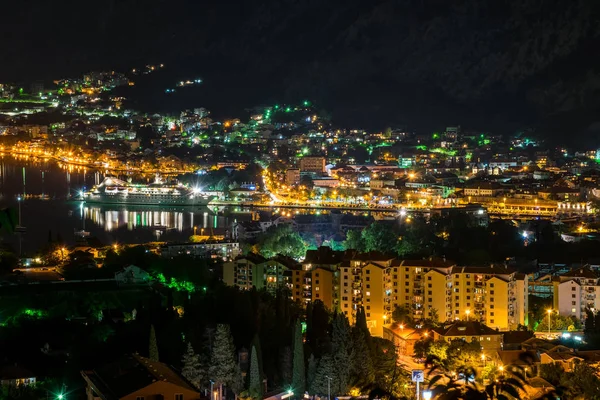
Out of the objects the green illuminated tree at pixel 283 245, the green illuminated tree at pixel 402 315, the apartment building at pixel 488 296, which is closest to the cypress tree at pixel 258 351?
the green illuminated tree at pixel 402 315

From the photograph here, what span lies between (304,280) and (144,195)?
32.5 ft

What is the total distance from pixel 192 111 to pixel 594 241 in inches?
845

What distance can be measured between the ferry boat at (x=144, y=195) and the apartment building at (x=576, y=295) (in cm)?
996

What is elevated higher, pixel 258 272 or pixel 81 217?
pixel 81 217

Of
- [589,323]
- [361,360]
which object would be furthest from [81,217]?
[361,360]

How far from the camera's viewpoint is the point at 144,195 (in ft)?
54.3

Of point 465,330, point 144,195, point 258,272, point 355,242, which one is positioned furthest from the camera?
point 144,195

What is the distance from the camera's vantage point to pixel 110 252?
8430 mm

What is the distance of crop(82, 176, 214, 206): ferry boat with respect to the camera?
16266 mm

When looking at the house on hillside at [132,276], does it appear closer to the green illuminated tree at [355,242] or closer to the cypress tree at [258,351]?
the cypress tree at [258,351]

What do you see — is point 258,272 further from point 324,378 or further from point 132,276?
point 324,378

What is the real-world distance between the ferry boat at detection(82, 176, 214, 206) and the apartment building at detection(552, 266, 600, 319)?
9.96 meters

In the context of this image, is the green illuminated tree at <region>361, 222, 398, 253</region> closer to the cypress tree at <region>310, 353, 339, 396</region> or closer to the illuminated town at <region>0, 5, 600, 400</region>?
the illuminated town at <region>0, 5, 600, 400</region>

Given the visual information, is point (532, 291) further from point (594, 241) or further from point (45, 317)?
point (45, 317)
